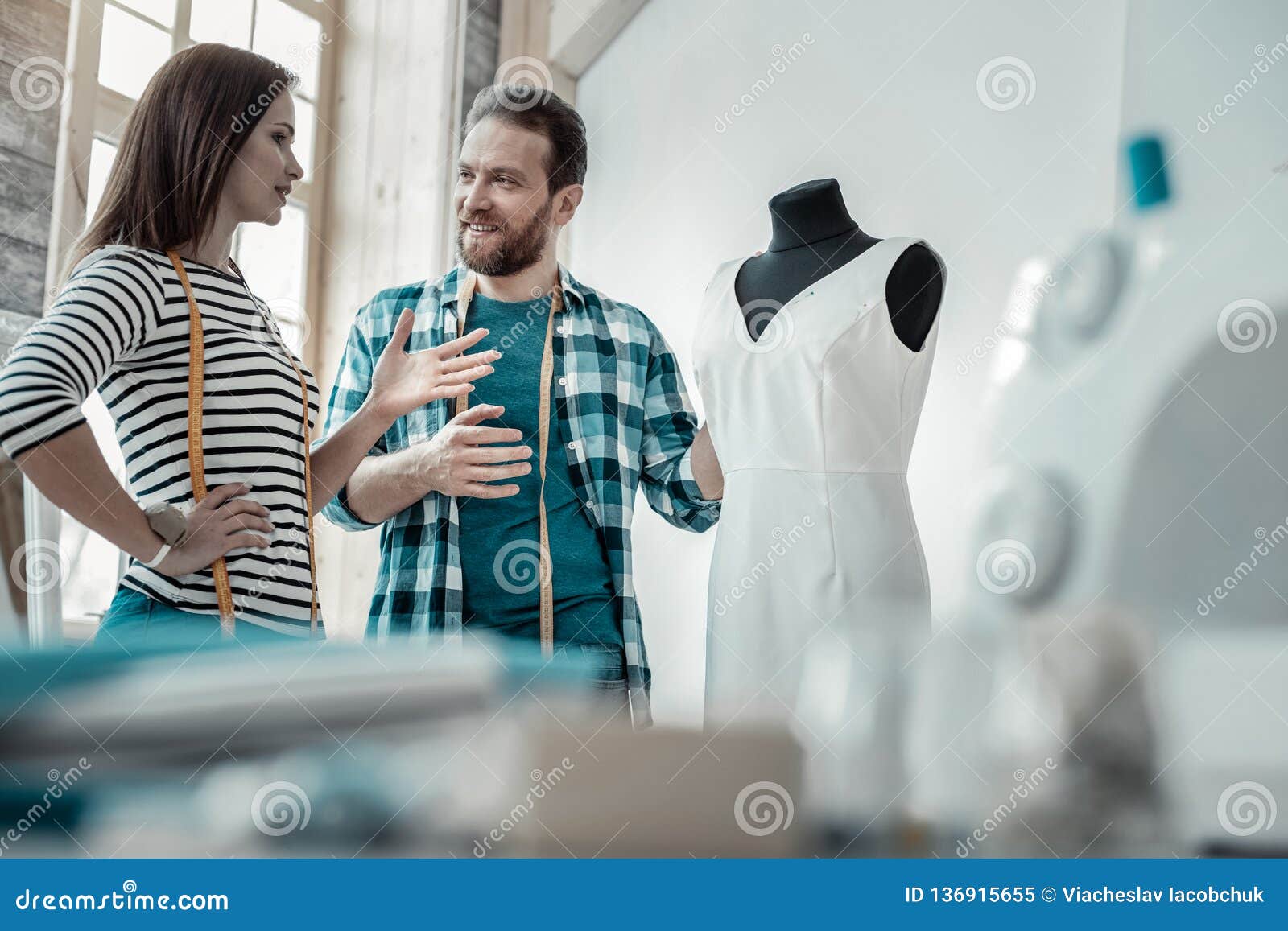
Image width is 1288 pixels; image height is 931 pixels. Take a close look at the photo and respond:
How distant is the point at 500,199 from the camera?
3.39 ft

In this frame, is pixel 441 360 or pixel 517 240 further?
pixel 517 240

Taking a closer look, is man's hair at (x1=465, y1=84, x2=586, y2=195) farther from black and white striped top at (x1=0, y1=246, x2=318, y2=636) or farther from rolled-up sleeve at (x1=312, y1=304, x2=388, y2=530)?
black and white striped top at (x1=0, y1=246, x2=318, y2=636)

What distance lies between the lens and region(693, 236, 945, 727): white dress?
0.78m

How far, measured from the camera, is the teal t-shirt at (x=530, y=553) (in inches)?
36.1

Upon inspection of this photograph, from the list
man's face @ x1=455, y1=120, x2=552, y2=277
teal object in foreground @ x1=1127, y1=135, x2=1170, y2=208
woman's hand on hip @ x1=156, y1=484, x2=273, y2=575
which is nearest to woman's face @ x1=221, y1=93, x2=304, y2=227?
woman's hand on hip @ x1=156, y1=484, x2=273, y2=575

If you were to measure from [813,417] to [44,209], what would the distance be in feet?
3.24

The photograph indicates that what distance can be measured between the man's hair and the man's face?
1 centimetres

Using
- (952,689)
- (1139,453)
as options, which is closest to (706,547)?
(1139,453)

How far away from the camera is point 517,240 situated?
3.41ft

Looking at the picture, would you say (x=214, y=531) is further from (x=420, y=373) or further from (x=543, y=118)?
(x=543, y=118)

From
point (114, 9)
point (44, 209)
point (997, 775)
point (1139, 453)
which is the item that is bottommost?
point (997, 775)

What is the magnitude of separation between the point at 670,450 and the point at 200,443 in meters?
0.52

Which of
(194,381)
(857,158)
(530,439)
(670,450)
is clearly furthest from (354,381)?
(857,158)

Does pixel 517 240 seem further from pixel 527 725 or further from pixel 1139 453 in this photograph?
→ pixel 527 725
